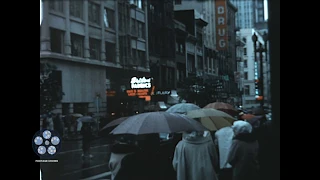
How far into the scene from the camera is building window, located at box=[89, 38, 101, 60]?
15.4ft

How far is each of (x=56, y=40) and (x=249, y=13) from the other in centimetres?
181

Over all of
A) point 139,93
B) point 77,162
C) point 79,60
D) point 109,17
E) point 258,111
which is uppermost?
point 109,17

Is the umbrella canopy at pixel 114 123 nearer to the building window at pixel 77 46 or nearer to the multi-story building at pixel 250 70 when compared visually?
the building window at pixel 77 46

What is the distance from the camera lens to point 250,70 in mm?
4629

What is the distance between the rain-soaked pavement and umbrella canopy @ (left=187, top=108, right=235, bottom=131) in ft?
2.99

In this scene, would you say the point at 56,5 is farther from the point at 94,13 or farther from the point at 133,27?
the point at 133,27

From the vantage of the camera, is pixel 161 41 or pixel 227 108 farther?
pixel 161 41

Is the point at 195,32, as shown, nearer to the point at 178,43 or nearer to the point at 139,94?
the point at 178,43

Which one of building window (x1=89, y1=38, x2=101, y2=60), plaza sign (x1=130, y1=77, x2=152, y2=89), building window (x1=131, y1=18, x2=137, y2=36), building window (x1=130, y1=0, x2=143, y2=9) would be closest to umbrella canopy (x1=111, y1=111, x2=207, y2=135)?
plaza sign (x1=130, y1=77, x2=152, y2=89)

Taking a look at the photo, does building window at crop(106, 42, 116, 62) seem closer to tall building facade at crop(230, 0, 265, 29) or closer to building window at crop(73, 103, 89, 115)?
building window at crop(73, 103, 89, 115)

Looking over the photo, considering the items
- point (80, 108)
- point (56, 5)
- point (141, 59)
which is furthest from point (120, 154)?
point (56, 5)

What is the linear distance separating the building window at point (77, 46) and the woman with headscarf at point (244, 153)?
154 centimetres

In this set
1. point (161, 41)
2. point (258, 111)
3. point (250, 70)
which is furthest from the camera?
point (161, 41)
